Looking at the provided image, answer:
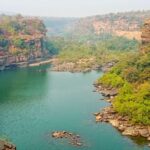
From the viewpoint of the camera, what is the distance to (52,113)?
5366cm

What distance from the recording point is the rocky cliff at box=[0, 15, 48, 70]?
97.1m

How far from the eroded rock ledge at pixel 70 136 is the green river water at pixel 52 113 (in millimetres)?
627

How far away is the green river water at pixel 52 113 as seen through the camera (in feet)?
137

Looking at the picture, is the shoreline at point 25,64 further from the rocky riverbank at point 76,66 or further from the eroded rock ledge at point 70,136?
the eroded rock ledge at point 70,136

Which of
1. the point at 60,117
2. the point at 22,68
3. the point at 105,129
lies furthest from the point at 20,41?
the point at 105,129

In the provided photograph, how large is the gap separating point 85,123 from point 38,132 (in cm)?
593

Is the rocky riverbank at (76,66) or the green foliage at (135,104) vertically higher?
the green foliage at (135,104)

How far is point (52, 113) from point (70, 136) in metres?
10.6

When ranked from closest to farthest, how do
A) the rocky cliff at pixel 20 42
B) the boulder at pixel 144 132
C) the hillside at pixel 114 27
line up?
the boulder at pixel 144 132, the rocky cliff at pixel 20 42, the hillside at pixel 114 27

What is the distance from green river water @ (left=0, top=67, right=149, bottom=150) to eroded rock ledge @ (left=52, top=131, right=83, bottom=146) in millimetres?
627

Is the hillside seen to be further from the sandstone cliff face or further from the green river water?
the green river water

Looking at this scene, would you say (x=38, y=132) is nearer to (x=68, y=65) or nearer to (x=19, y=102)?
(x=19, y=102)

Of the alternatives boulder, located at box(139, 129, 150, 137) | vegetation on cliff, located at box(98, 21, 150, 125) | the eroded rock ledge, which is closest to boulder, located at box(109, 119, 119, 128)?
vegetation on cliff, located at box(98, 21, 150, 125)

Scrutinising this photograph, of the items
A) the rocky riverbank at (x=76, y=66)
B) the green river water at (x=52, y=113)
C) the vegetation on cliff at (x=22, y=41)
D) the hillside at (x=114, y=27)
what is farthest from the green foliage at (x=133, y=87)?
the hillside at (x=114, y=27)
